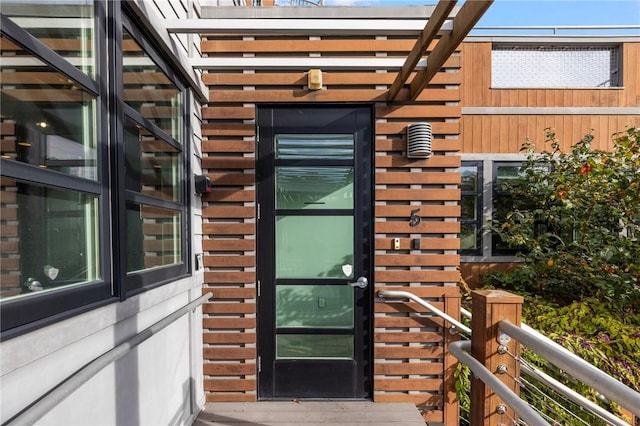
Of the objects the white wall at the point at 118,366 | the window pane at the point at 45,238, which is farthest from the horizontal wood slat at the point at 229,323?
the window pane at the point at 45,238

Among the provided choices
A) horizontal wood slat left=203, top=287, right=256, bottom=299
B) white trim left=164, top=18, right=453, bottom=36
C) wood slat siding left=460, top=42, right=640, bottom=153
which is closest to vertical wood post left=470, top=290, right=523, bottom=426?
white trim left=164, top=18, right=453, bottom=36

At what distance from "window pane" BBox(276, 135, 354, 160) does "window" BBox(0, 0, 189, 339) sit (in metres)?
0.96

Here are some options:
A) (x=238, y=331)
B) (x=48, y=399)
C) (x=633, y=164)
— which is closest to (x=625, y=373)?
(x=633, y=164)

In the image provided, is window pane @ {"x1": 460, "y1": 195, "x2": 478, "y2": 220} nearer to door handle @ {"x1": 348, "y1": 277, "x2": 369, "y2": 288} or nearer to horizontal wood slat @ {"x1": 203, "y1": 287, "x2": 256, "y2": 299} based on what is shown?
door handle @ {"x1": 348, "y1": 277, "x2": 369, "y2": 288}

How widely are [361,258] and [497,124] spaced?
3.39 m

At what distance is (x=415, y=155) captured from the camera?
233cm

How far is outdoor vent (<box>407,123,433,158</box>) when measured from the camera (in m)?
2.28

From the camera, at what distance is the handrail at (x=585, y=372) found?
774mm

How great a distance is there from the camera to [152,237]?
5.55ft

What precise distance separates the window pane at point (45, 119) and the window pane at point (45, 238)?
0.11 m

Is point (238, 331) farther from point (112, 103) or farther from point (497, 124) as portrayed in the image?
point (497, 124)

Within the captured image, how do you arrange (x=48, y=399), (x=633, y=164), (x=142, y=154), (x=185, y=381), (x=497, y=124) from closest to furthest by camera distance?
(x=48, y=399)
(x=142, y=154)
(x=185, y=381)
(x=633, y=164)
(x=497, y=124)

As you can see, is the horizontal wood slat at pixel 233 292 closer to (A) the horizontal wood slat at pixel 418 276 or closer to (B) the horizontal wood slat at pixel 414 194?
(A) the horizontal wood slat at pixel 418 276

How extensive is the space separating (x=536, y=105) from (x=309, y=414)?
16.2 feet
